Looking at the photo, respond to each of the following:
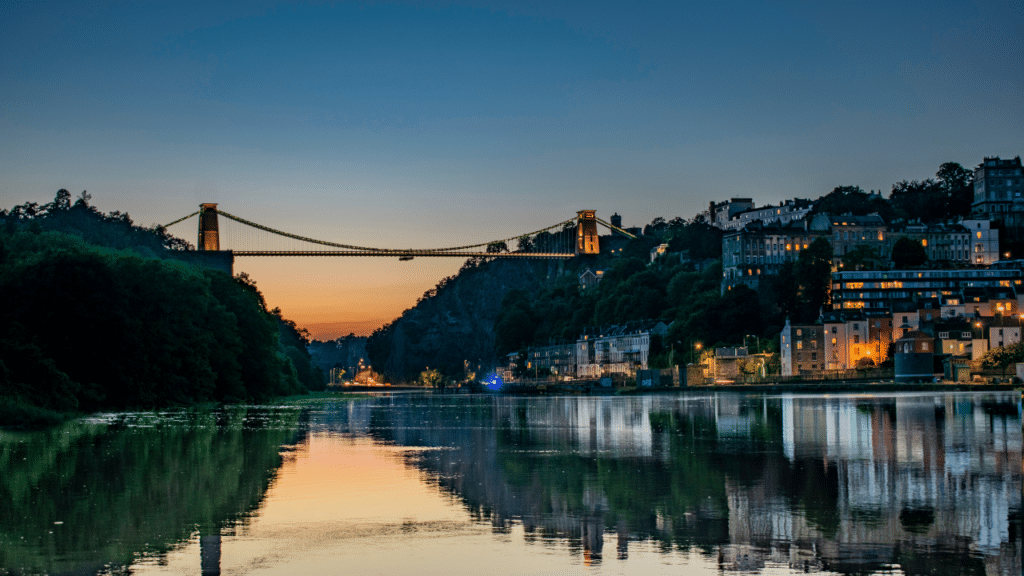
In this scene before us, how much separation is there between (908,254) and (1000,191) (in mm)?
23049

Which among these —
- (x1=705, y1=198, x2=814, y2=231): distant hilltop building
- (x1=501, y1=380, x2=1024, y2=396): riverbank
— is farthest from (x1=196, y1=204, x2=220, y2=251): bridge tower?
(x1=705, y1=198, x2=814, y2=231): distant hilltop building

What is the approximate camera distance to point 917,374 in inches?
3231

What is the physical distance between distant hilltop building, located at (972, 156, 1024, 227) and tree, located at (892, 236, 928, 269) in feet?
53.4

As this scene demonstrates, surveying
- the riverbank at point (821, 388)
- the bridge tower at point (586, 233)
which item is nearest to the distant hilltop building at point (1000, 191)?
the bridge tower at point (586, 233)

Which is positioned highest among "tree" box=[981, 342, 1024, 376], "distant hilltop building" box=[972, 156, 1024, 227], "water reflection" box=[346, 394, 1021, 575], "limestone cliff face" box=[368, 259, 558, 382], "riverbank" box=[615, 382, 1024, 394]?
"distant hilltop building" box=[972, 156, 1024, 227]

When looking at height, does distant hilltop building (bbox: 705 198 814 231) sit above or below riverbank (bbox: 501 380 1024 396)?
above

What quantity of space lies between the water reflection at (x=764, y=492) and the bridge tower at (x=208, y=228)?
77387 millimetres

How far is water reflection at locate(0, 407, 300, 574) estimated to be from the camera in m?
10.5

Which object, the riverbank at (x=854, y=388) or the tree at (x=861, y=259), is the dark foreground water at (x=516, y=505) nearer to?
the riverbank at (x=854, y=388)

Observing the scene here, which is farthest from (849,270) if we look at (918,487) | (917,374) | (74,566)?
(74,566)

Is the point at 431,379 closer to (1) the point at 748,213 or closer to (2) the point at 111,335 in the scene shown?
(1) the point at 748,213

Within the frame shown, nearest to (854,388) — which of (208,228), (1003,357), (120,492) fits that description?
(1003,357)

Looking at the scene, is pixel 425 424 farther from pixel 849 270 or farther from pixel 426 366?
pixel 426 366

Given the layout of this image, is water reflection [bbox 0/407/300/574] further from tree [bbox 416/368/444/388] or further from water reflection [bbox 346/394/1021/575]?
tree [bbox 416/368/444/388]
